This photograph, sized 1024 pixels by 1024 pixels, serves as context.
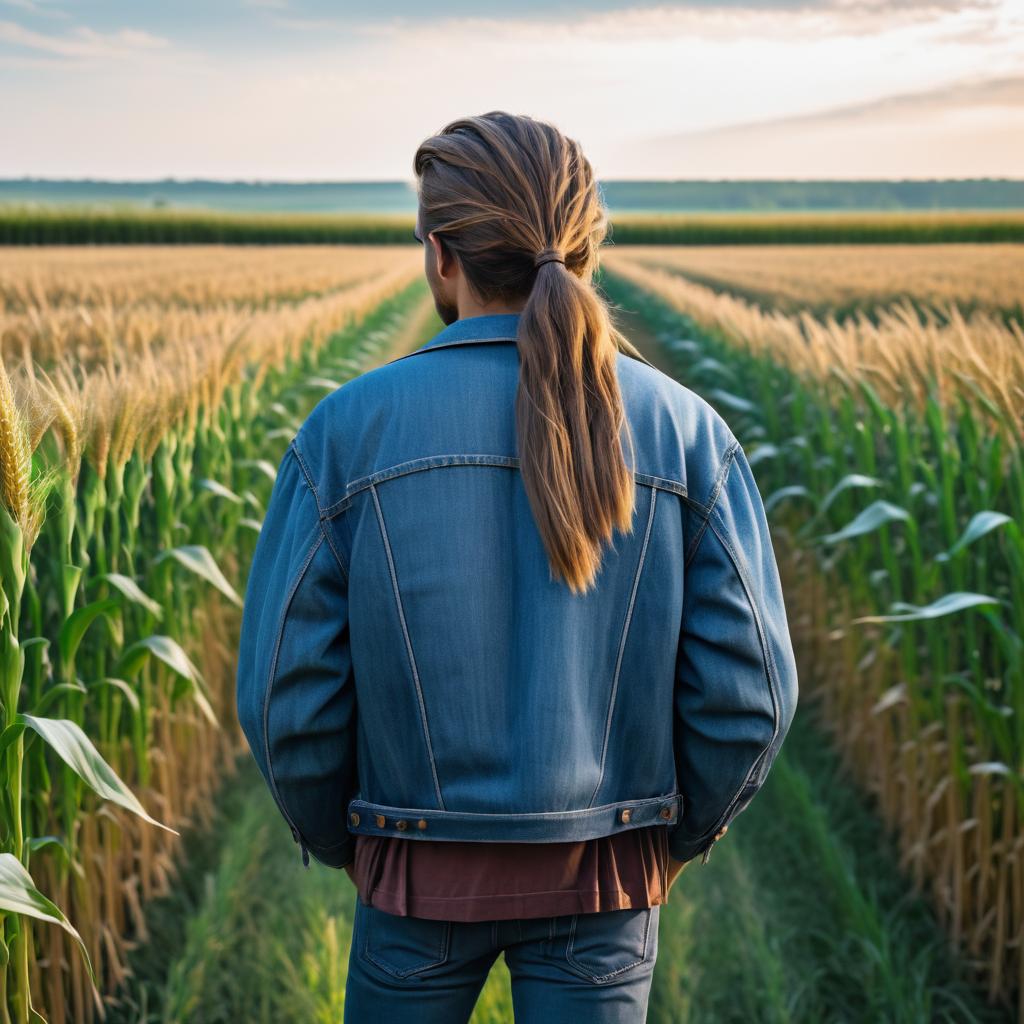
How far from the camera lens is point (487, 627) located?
1.46m

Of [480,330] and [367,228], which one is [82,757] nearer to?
[480,330]

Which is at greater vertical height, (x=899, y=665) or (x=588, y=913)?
(x=588, y=913)

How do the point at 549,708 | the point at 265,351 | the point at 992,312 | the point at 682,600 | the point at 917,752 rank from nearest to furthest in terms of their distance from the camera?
the point at 549,708 → the point at 682,600 → the point at 917,752 → the point at 265,351 → the point at 992,312

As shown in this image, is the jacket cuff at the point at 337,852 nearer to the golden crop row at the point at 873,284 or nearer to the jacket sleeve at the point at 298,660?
the jacket sleeve at the point at 298,660

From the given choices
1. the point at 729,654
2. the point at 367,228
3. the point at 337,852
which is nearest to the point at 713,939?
the point at 337,852

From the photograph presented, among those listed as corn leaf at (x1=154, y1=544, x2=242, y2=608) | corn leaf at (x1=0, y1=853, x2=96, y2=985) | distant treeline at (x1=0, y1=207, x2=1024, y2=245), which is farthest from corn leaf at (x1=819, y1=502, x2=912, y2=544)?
distant treeline at (x1=0, y1=207, x2=1024, y2=245)

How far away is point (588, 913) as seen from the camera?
58.6 inches

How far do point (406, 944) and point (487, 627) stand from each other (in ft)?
1.40

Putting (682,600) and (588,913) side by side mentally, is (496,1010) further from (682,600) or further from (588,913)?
(682,600)

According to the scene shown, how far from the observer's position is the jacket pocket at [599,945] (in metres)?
1.48

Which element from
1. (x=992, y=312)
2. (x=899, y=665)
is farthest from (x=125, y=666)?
(x=992, y=312)

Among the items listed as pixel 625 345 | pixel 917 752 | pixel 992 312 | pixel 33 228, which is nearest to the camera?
pixel 625 345

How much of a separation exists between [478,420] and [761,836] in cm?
337

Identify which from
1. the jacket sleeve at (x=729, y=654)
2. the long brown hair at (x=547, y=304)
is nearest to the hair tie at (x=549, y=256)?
the long brown hair at (x=547, y=304)
